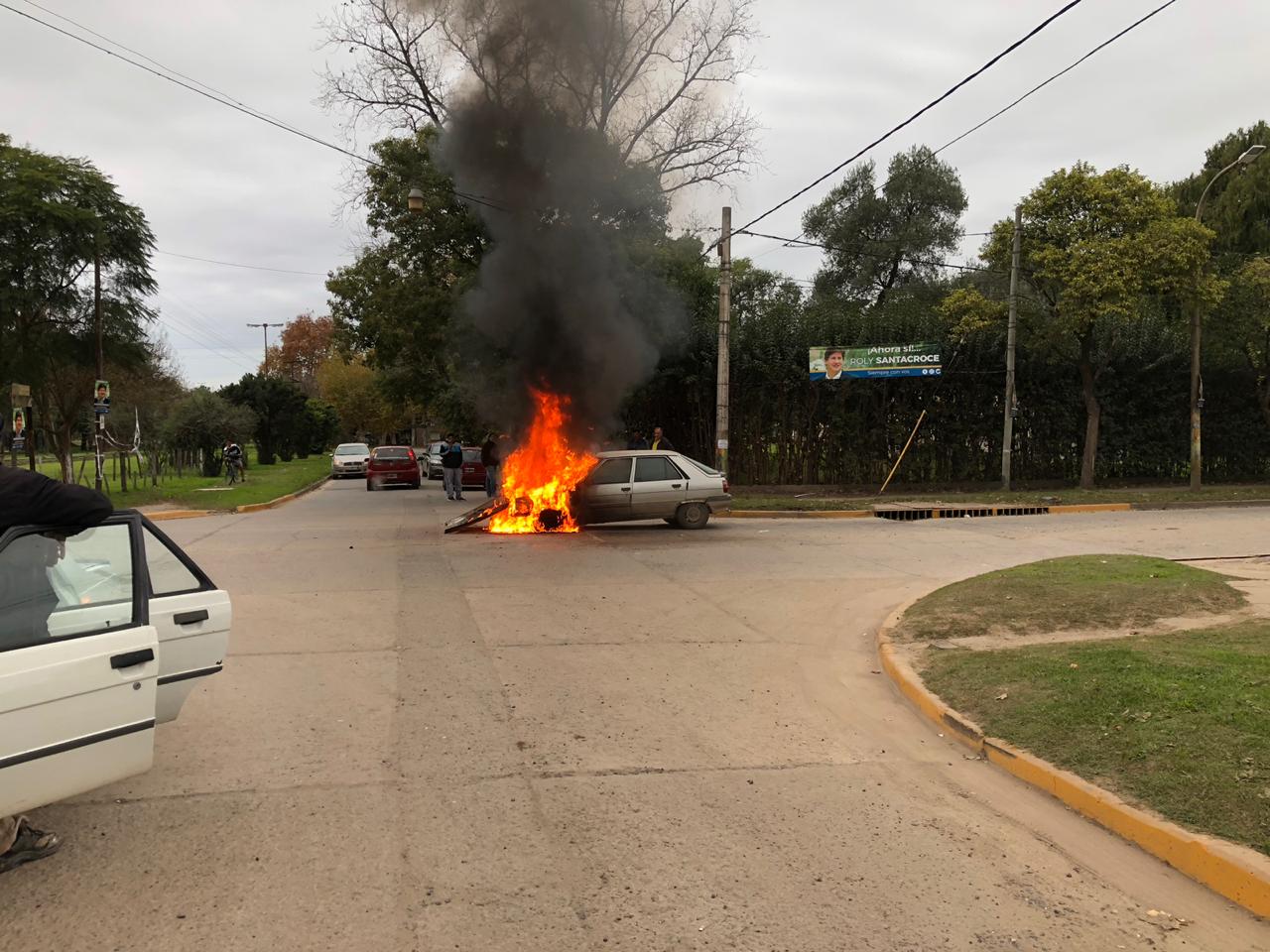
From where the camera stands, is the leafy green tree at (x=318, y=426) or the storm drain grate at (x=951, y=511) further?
the leafy green tree at (x=318, y=426)

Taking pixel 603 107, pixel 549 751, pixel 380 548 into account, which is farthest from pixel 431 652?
pixel 603 107

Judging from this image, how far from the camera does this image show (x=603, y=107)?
781 inches

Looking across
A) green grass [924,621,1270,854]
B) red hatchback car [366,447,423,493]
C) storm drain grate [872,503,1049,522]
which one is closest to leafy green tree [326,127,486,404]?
red hatchback car [366,447,423,493]

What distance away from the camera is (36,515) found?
3.07m

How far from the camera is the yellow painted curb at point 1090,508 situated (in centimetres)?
1830

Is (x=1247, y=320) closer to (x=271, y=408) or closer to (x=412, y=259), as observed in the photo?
(x=412, y=259)

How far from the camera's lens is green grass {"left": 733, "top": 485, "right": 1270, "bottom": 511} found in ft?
61.3

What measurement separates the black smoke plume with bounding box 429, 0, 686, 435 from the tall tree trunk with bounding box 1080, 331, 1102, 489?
11589 millimetres

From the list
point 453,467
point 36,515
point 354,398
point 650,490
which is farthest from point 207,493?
point 354,398

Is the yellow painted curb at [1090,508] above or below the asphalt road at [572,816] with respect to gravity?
above

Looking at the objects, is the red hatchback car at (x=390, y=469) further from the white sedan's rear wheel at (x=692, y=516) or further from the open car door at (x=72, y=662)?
the open car door at (x=72, y=662)

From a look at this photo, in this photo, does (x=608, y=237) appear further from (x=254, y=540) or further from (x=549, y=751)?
(x=549, y=751)

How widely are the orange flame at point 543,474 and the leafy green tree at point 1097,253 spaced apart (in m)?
12.1

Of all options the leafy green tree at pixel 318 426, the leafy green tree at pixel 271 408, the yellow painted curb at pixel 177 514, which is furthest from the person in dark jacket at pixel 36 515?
the leafy green tree at pixel 318 426
